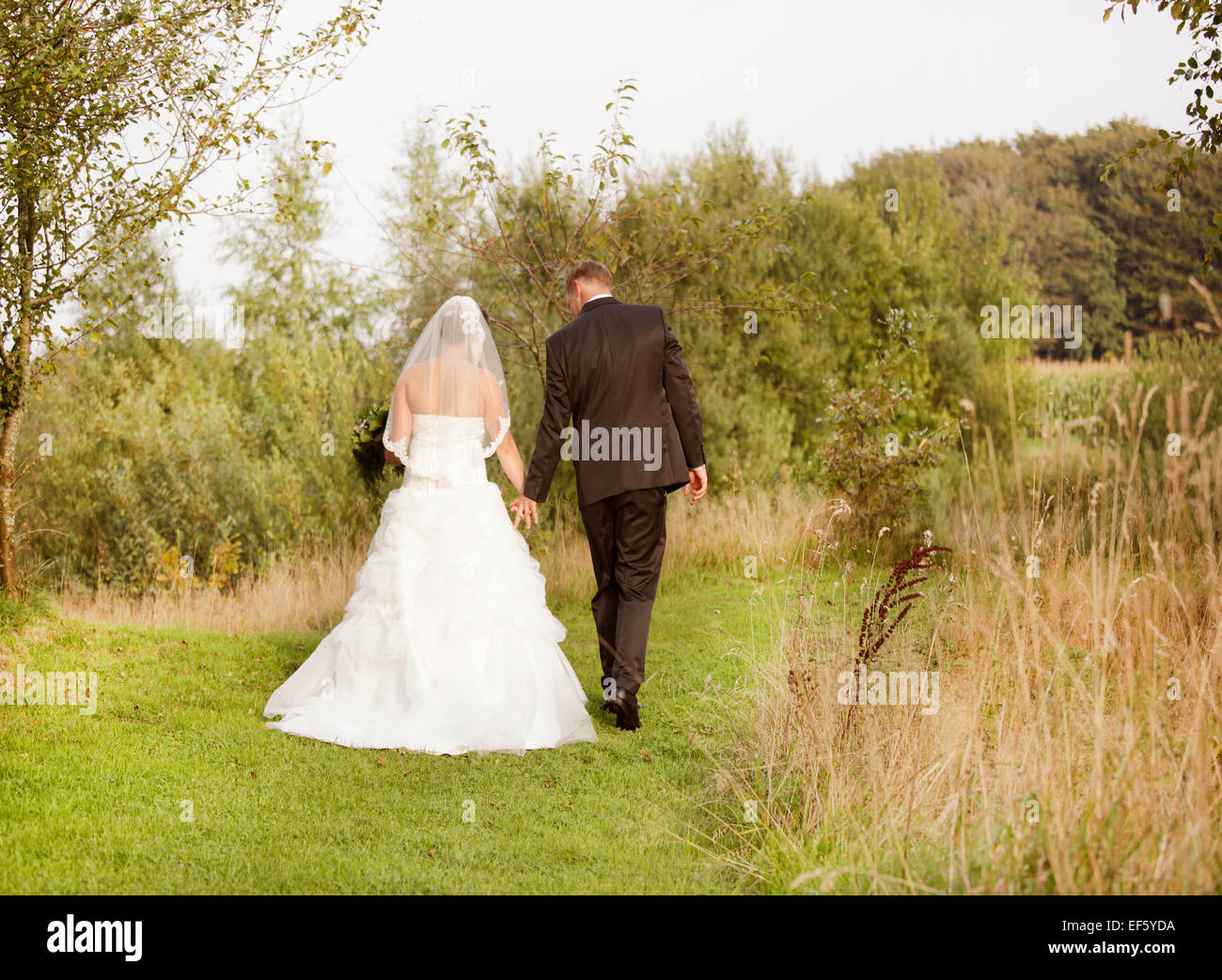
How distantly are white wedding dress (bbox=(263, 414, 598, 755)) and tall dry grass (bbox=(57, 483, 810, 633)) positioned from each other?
3.25 metres

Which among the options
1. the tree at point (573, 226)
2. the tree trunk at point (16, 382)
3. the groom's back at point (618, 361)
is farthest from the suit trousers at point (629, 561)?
the tree trunk at point (16, 382)

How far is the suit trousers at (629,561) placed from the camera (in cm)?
526

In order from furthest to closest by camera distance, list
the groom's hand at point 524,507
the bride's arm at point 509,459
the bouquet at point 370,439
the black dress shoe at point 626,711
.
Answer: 1. the bouquet at point 370,439
2. the bride's arm at point 509,459
3. the groom's hand at point 524,507
4. the black dress shoe at point 626,711

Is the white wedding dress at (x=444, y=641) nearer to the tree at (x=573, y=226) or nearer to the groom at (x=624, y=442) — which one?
the groom at (x=624, y=442)

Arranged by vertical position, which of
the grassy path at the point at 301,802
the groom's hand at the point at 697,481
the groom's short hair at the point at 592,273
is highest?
the groom's short hair at the point at 592,273

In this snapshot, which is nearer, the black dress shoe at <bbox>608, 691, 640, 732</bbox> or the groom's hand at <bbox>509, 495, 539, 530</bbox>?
the black dress shoe at <bbox>608, 691, 640, 732</bbox>

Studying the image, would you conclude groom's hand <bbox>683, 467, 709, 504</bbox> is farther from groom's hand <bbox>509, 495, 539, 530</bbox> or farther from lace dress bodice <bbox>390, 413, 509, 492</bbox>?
lace dress bodice <bbox>390, 413, 509, 492</bbox>

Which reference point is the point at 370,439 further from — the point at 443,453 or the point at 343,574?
the point at 343,574

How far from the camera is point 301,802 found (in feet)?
13.7

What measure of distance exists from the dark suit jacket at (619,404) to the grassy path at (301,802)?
1331 mm

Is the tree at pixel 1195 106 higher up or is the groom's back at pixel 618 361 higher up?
the tree at pixel 1195 106

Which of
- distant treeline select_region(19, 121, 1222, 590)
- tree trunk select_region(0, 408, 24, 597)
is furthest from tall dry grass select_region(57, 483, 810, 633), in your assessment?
tree trunk select_region(0, 408, 24, 597)

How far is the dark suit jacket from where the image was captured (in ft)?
17.2

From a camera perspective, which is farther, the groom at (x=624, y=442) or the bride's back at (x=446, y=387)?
the bride's back at (x=446, y=387)
